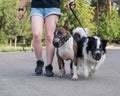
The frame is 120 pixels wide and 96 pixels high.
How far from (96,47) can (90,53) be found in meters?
0.22

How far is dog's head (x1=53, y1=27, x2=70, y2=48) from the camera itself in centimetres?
1014

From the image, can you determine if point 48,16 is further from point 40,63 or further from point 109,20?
point 109,20

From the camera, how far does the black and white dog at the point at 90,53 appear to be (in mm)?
10125

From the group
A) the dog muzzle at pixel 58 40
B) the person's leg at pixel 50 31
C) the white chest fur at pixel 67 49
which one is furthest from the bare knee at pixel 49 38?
the dog muzzle at pixel 58 40

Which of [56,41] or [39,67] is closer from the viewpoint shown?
[56,41]

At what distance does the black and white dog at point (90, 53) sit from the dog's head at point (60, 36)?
422 millimetres

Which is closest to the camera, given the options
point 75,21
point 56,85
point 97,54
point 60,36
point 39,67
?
point 56,85

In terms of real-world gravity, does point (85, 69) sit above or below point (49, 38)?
below

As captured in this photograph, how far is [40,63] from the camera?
11.1 m

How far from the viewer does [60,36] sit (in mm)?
10195

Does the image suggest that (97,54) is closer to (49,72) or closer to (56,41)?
(56,41)

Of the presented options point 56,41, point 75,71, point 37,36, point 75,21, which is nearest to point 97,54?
point 75,71

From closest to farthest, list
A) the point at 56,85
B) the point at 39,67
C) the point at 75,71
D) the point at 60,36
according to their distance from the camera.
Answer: the point at 56,85, the point at 60,36, the point at 75,71, the point at 39,67

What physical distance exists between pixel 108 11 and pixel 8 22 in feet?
80.3
